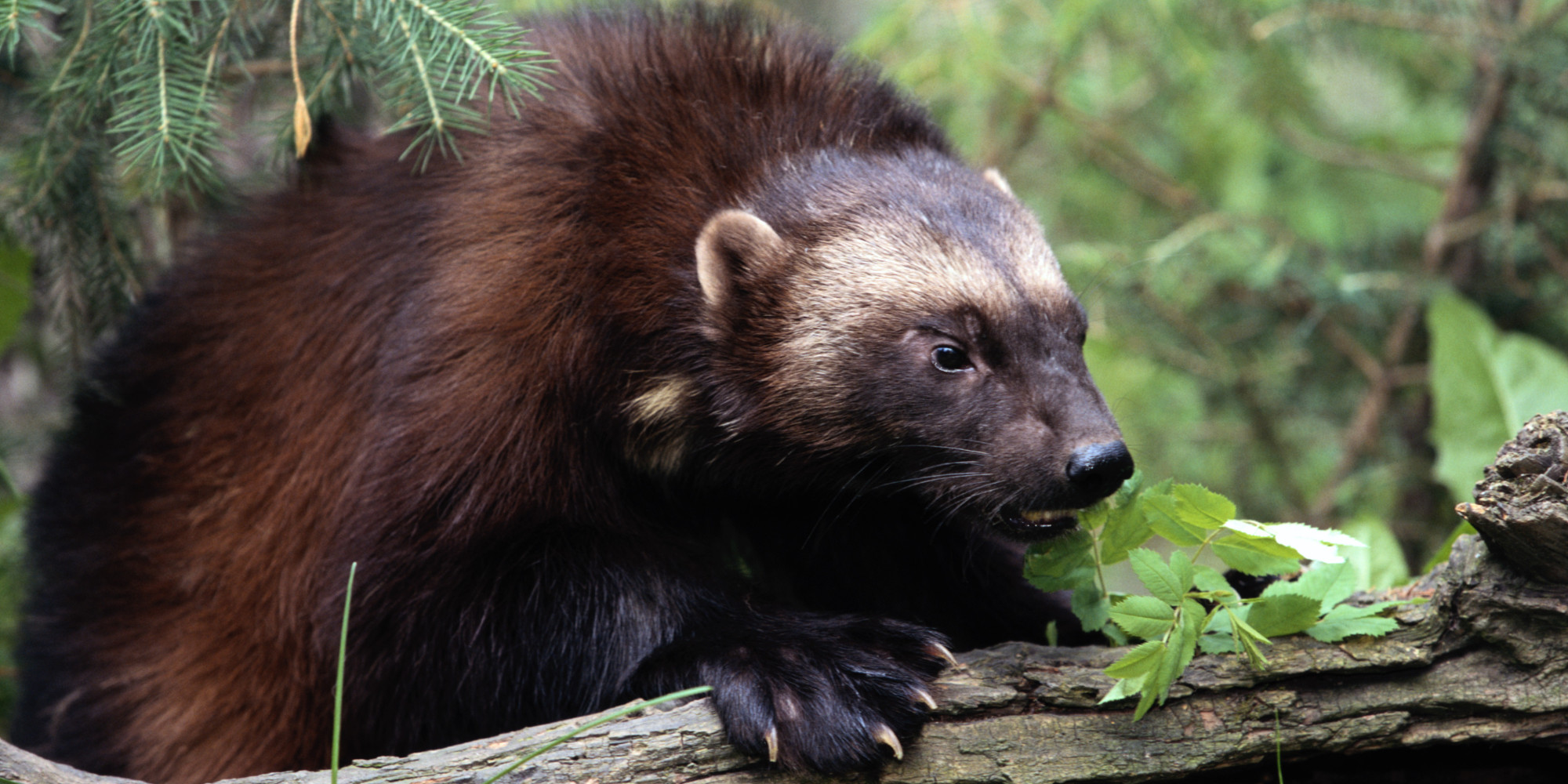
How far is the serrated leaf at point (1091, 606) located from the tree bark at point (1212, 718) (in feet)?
0.73

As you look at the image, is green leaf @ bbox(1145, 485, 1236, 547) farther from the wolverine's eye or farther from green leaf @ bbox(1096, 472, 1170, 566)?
the wolverine's eye

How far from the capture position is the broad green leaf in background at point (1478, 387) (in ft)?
16.3

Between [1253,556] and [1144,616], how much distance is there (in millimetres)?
327

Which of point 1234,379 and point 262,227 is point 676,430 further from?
point 1234,379

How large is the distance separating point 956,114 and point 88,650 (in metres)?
4.53

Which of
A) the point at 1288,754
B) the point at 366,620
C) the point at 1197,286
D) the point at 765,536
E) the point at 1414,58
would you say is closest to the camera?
the point at 1288,754

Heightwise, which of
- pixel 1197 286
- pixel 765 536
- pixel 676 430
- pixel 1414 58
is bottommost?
pixel 765 536

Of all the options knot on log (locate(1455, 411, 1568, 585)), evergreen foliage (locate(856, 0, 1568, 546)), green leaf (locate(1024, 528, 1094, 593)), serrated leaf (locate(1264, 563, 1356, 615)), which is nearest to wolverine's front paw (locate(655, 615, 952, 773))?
green leaf (locate(1024, 528, 1094, 593))

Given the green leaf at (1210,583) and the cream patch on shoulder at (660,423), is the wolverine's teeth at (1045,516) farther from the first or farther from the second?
the cream patch on shoulder at (660,423)

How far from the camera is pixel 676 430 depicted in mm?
3221

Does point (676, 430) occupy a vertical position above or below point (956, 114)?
below

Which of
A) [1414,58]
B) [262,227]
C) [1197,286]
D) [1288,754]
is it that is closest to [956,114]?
[1197,286]

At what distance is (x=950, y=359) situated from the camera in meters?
2.99

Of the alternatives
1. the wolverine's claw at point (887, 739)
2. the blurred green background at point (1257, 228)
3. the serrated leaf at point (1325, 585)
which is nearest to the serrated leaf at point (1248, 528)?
the serrated leaf at point (1325, 585)
